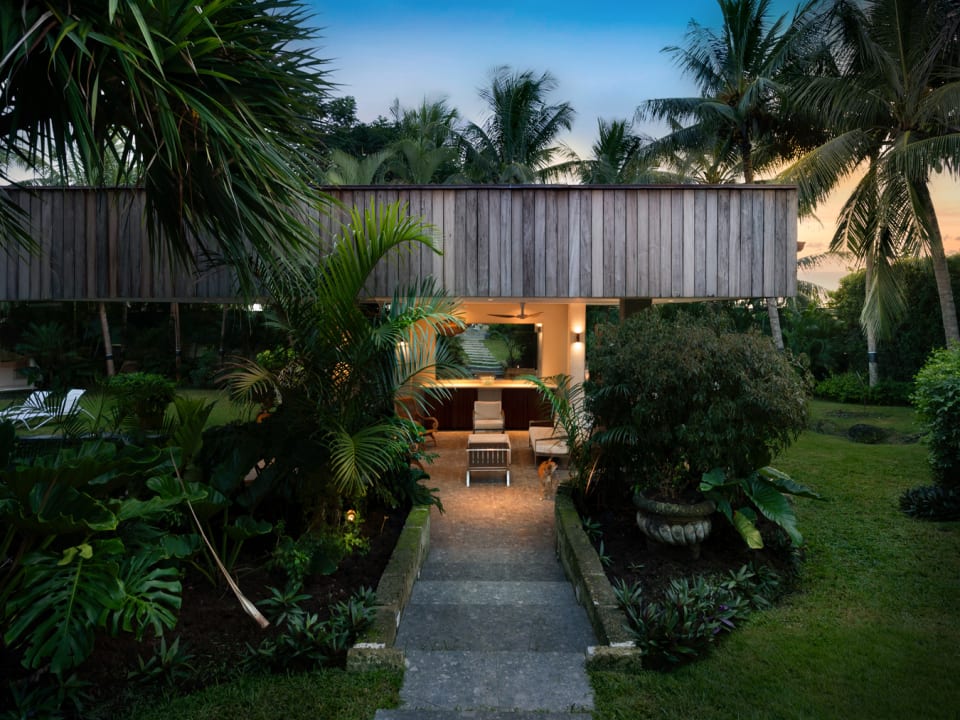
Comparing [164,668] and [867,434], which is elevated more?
[867,434]

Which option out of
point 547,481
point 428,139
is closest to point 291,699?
point 547,481

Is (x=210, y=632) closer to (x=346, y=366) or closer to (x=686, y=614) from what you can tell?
(x=346, y=366)

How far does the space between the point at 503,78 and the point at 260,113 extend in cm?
1878

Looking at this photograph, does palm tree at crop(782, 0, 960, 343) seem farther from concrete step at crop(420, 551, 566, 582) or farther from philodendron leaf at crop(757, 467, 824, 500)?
concrete step at crop(420, 551, 566, 582)

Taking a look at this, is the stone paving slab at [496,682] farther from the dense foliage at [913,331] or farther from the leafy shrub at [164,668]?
the dense foliage at [913,331]

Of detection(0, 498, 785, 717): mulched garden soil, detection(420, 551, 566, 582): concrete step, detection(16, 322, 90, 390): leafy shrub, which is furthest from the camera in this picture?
detection(16, 322, 90, 390): leafy shrub

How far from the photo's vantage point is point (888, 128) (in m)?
14.0

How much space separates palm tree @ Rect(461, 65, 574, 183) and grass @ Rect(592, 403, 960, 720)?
16.4 metres

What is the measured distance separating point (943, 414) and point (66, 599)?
8.22 metres

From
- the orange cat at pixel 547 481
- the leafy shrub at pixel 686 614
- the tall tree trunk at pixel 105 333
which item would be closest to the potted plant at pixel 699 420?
the leafy shrub at pixel 686 614

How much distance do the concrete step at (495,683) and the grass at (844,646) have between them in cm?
18

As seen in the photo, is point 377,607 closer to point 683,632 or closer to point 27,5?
point 683,632

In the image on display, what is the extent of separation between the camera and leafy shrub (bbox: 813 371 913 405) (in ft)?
58.1

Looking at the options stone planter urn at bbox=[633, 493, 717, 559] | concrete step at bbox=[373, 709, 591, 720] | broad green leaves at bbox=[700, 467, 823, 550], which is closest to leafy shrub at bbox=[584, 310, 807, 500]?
broad green leaves at bbox=[700, 467, 823, 550]
